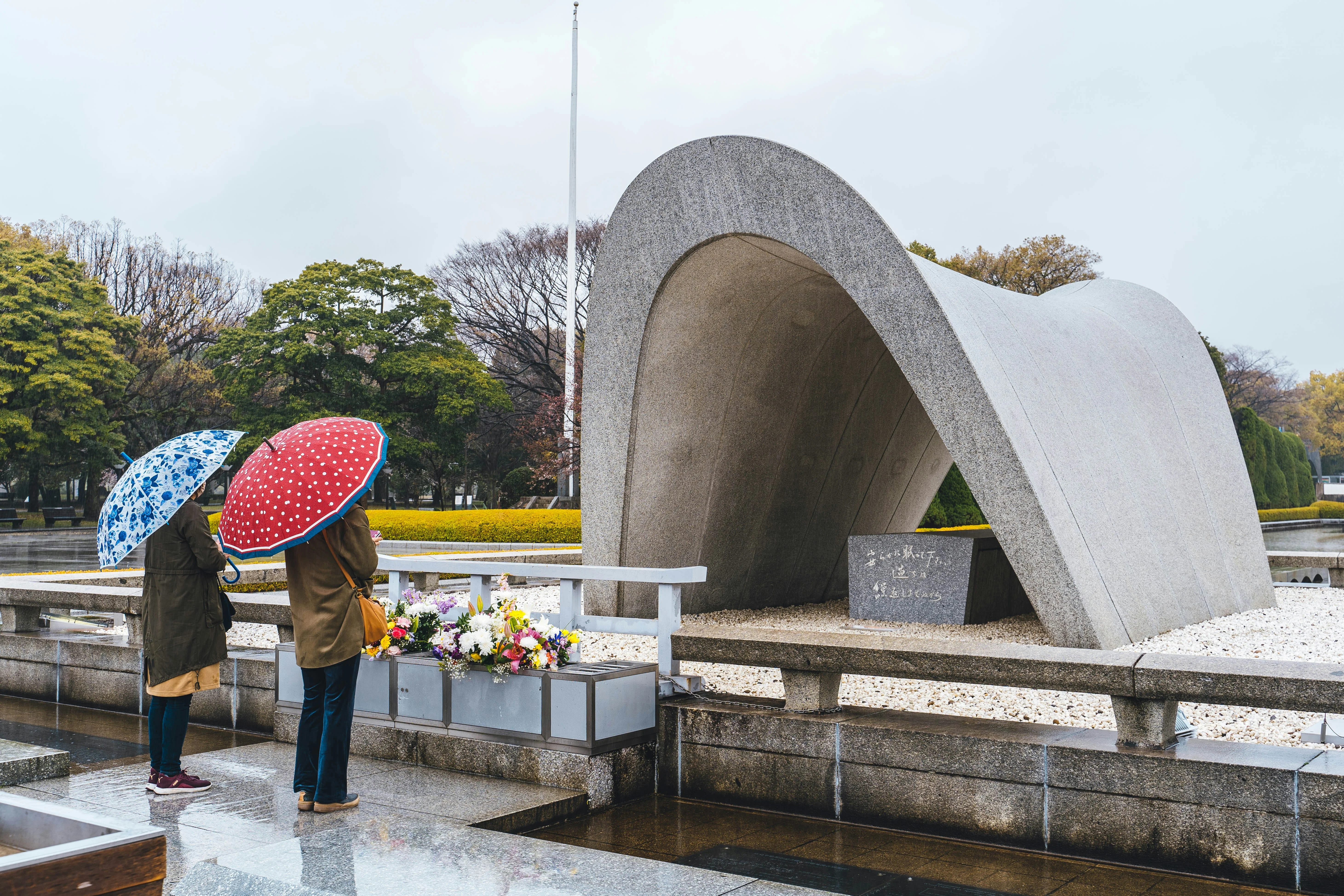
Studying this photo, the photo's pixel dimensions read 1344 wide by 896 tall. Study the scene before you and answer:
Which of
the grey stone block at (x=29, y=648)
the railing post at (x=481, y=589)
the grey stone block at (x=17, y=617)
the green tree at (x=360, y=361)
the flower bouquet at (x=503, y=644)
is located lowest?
the grey stone block at (x=29, y=648)

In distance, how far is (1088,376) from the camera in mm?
11453

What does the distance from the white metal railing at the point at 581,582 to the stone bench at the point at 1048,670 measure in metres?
0.17

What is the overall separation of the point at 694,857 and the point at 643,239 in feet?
22.3

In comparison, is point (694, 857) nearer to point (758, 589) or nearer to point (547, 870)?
point (547, 870)

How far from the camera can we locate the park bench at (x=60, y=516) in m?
41.0

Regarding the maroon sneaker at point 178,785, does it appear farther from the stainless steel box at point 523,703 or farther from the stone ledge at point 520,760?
the stone ledge at point 520,760

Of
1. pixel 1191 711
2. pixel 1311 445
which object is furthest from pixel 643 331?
pixel 1311 445

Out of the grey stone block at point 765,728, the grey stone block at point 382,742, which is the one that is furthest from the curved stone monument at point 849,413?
the grey stone block at point 382,742

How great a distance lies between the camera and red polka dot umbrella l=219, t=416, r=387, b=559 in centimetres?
470

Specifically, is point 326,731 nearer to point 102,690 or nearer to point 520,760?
point 520,760

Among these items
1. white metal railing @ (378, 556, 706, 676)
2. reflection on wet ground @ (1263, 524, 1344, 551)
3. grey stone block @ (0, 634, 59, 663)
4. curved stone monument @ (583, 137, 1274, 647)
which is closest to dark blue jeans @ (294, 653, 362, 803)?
white metal railing @ (378, 556, 706, 676)

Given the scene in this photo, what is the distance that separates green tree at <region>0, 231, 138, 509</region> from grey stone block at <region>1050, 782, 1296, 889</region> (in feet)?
128

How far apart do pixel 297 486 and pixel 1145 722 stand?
4.03 m

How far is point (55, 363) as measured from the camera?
37094 mm
